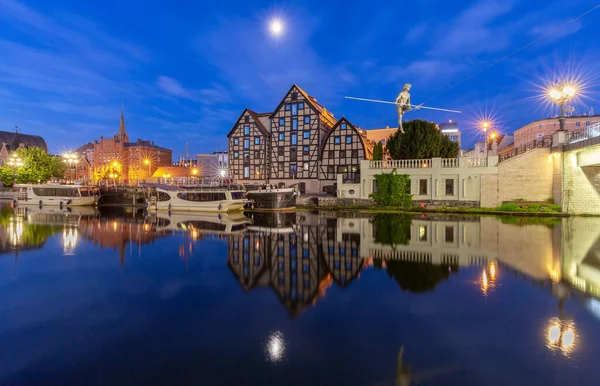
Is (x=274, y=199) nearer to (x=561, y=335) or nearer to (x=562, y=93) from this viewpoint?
A: (x=562, y=93)

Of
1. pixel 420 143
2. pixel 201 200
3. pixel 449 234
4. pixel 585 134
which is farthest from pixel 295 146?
pixel 449 234

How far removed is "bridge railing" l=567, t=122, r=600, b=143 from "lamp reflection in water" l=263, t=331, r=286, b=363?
26.3 meters

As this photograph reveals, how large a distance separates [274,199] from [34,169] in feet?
159

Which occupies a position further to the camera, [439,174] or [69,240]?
[439,174]

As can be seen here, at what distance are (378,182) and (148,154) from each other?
8968cm

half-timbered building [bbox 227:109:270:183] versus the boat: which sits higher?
half-timbered building [bbox 227:109:270:183]

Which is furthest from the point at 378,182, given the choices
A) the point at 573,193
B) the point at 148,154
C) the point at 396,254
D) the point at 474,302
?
the point at 148,154

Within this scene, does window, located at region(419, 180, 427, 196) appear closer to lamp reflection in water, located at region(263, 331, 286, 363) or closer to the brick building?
lamp reflection in water, located at region(263, 331, 286, 363)

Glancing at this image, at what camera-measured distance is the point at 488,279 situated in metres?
9.11

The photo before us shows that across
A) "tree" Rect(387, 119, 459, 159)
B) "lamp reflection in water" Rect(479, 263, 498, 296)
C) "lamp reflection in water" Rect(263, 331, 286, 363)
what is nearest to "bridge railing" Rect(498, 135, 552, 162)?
"tree" Rect(387, 119, 459, 159)

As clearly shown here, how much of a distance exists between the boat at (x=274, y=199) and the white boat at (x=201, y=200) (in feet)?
4.23

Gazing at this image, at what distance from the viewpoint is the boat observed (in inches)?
1357

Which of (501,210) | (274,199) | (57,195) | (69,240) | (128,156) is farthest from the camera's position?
(128,156)

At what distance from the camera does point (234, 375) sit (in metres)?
4.52
